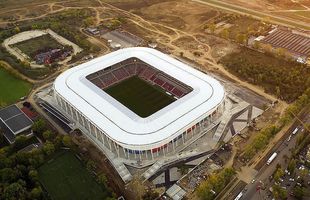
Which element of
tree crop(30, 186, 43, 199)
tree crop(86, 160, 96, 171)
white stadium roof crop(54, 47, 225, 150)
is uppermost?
white stadium roof crop(54, 47, 225, 150)

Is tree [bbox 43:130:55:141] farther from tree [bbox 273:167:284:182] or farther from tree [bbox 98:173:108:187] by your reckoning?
tree [bbox 273:167:284:182]

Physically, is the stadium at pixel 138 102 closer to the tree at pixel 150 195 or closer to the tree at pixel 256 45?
the tree at pixel 150 195

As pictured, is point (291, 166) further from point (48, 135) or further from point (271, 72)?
point (48, 135)

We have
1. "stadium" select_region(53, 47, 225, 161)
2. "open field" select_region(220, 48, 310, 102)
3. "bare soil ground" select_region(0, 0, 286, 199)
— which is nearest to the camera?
"stadium" select_region(53, 47, 225, 161)

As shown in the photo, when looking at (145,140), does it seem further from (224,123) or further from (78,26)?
(78,26)

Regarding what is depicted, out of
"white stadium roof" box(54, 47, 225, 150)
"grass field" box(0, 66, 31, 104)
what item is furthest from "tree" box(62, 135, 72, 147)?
"grass field" box(0, 66, 31, 104)

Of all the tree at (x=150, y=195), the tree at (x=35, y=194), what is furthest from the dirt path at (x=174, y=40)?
the tree at (x=35, y=194)
